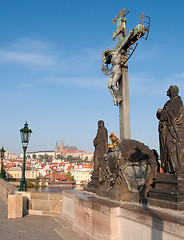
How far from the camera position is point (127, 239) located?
4207mm

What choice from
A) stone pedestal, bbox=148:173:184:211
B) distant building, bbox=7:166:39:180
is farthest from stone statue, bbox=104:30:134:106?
distant building, bbox=7:166:39:180

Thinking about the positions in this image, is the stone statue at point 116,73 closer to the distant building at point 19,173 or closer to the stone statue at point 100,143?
the stone statue at point 100,143

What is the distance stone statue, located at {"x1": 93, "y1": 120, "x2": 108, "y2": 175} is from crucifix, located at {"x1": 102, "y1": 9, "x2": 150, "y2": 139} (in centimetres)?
132

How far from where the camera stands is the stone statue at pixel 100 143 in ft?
27.2

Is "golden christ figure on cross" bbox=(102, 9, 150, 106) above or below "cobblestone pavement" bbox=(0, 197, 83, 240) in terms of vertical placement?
above

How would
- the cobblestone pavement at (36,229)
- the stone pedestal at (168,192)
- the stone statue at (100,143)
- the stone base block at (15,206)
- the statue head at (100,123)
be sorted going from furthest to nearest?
the statue head at (100,123), the stone statue at (100,143), the stone base block at (15,206), the cobblestone pavement at (36,229), the stone pedestal at (168,192)

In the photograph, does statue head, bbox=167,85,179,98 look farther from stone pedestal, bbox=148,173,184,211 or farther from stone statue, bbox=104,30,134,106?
stone statue, bbox=104,30,134,106

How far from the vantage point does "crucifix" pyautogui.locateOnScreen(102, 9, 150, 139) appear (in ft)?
23.1

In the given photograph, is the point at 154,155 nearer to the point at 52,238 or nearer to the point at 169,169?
the point at 169,169

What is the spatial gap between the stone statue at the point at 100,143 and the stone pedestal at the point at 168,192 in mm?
3638

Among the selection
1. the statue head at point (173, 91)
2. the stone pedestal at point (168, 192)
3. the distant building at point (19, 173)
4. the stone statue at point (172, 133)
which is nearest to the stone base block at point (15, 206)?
the stone pedestal at point (168, 192)

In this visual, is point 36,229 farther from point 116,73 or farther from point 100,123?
point 116,73

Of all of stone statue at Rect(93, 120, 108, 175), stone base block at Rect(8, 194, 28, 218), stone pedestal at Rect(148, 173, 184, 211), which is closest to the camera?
stone pedestal at Rect(148, 173, 184, 211)

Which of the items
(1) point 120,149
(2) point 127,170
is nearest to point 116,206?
(2) point 127,170
